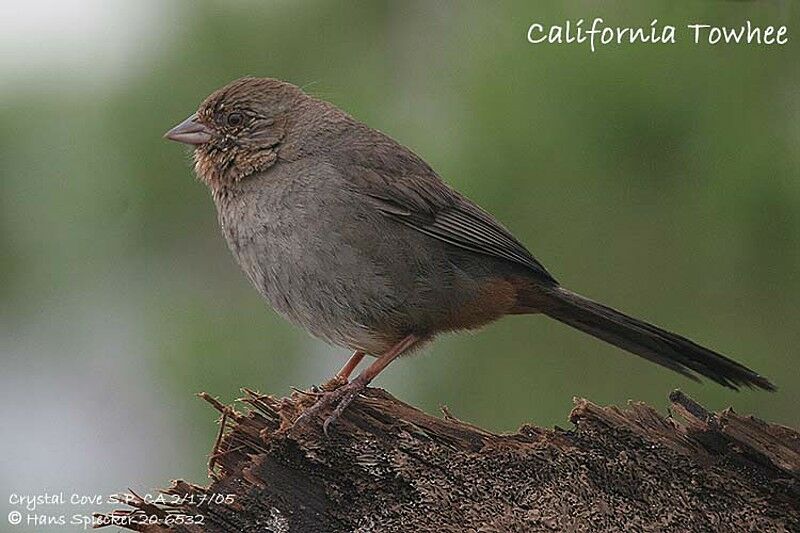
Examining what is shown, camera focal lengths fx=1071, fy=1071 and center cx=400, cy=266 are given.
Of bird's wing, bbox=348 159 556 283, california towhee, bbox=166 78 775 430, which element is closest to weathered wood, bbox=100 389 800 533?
california towhee, bbox=166 78 775 430

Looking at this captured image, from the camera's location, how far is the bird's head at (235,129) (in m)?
3.96

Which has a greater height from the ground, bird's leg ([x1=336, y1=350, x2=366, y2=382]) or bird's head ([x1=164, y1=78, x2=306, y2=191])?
bird's head ([x1=164, y1=78, x2=306, y2=191])

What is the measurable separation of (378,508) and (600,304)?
1.44m

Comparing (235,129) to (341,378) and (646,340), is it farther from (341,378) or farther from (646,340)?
(646,340)

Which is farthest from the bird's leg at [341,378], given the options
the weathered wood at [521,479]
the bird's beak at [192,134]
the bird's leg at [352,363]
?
the bird's beak at [192,134]

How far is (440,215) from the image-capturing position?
3.90 m

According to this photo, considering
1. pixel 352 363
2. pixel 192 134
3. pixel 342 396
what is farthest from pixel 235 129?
pixel 342 396

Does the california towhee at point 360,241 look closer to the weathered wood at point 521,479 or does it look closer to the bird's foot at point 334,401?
the bird's foot at point 334,401

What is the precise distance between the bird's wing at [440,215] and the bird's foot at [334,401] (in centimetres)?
81

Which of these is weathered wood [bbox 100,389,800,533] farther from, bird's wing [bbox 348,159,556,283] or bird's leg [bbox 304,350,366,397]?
bird's wing [bbox 348,159,556,283]

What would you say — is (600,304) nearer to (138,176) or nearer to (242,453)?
(242,453)

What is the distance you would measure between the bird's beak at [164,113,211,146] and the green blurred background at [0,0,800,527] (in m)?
0.73

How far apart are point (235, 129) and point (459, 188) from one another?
0.93 meters

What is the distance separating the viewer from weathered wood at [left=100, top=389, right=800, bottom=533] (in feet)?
8.60
